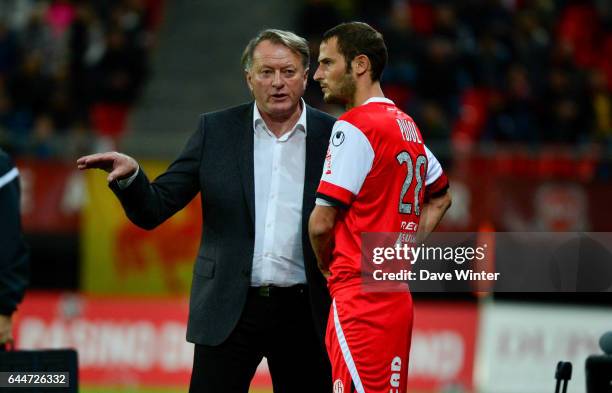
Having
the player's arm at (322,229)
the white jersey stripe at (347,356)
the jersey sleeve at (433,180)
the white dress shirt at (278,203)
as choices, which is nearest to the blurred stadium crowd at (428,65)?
the white dress shirt at (278,203)

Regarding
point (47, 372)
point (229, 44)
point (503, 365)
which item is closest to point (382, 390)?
point (47, 372)

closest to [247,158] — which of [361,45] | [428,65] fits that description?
[361,45]

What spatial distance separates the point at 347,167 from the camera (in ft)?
16.0

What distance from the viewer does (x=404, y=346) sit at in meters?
4.97

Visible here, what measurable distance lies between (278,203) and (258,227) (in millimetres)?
142

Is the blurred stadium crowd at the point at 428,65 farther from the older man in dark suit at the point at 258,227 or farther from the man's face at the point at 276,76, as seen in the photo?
the man's face at the point at 276,76

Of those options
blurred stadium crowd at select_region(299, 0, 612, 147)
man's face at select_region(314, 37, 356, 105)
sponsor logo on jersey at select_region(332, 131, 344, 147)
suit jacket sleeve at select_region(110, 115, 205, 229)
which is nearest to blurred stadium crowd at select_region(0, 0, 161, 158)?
blurred stadium crowd at select_region(299, 0, 612, 147)

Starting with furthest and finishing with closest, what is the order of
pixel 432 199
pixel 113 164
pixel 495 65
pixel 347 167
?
pixel 495 65
pixel 432 199
pixel 113 164
pixel 347 167

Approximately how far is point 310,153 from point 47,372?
5.19 feet

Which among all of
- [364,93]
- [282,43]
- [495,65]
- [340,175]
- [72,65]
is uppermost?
[495,65]

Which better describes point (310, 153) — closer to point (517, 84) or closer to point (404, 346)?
point (404, 346)

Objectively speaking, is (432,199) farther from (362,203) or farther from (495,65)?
(495,65)

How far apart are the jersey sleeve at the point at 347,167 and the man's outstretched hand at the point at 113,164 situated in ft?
2.89

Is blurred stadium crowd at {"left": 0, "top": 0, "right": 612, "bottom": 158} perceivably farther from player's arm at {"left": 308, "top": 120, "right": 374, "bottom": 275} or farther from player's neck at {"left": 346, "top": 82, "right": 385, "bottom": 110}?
player's arm at {"left": 308, "top": 120, "right": 374, "bottom": 275}
